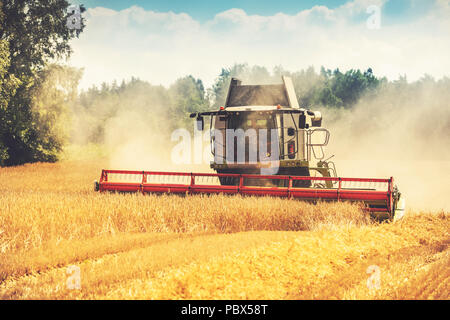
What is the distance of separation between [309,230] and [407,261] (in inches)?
99.5

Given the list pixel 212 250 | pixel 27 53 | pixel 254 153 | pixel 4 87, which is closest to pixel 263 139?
pixel 254 153

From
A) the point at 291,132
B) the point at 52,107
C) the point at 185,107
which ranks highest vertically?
the point at 185,107

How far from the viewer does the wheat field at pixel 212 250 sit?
5027 millimetres

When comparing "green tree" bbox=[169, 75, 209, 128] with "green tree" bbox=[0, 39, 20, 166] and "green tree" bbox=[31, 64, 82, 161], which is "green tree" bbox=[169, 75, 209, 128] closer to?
"green tree" bbox=[31, 64, 82, 161]

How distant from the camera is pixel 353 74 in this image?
65062mm

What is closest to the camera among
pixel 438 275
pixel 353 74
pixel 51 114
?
pixel 438 275

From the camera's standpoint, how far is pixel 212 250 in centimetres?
664

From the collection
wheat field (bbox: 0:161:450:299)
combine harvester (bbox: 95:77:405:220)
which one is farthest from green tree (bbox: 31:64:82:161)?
wheat field (bbox: 0:161:450:299)

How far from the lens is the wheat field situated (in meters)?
5.03

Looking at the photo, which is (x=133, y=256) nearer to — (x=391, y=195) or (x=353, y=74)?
(x=391, y=195)

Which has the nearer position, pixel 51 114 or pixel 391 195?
pixel 391 195

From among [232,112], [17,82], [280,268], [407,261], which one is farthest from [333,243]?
[17,82]

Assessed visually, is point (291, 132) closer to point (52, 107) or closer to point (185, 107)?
point (52, 107)

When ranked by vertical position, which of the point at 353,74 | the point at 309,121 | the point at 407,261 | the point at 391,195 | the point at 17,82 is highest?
the point at 353,74
